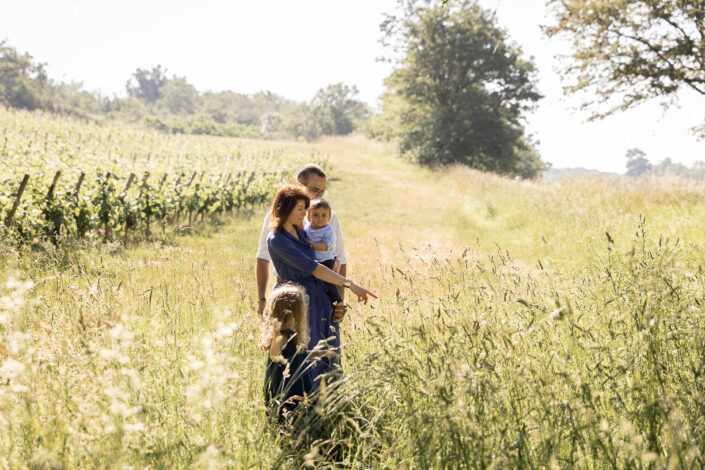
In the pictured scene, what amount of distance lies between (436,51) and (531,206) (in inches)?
853

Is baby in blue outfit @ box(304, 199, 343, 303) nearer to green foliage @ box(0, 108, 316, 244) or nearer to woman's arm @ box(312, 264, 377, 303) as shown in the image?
woman's arm @ box(312, 264, 377, 303)

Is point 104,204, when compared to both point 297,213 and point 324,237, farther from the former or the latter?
point 297,213

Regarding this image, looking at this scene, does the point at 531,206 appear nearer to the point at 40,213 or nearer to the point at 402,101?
the point at 40,213

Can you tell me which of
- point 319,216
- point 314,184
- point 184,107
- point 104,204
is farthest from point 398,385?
point 184,107

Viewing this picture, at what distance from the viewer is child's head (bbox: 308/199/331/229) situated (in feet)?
11.7

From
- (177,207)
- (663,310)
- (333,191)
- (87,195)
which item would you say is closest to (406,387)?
(663,310)

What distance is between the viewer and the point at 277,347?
2.61 m

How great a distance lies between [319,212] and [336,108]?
79.8 meters

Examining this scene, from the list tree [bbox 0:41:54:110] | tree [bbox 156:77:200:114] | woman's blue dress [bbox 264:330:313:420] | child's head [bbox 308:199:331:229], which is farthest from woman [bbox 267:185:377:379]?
tree [bbox 156:77:200:114]

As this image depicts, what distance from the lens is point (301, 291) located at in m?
2.76

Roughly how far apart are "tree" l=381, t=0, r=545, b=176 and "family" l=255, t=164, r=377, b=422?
1215 inches

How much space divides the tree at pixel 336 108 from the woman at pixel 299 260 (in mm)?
75574

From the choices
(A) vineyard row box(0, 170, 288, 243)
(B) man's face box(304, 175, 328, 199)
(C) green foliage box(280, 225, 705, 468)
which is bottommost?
(A) vineyard row box(0, 170, 288, 243)

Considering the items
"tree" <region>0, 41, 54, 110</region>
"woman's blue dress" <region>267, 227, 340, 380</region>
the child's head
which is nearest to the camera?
"woman's blue dress" <region>267, 227, 340, 380</region>
